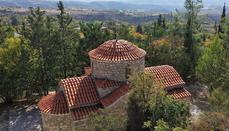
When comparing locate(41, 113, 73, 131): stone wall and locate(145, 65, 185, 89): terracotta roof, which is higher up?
locate(145, 65, 185, 89): terracotta roof

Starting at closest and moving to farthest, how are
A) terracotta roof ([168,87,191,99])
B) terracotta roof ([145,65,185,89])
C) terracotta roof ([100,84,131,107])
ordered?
1. terracotta roof ([100,84,131,107])
2. terracotta roof ([168,87,191,99])
3. terracotta roof ([145,65,185,89])

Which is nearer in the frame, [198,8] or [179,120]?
[179,120]

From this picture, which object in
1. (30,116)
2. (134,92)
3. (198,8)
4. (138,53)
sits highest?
(198,8)

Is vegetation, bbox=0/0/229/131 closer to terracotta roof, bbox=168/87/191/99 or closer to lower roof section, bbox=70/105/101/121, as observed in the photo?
lower roof section, bbox=70/105/101/121

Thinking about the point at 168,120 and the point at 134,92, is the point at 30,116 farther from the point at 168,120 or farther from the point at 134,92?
the point at 168,120

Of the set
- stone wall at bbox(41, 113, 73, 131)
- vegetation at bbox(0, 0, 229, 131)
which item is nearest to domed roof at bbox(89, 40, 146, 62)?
vegetation at bbox(0, 0, 229, 131)

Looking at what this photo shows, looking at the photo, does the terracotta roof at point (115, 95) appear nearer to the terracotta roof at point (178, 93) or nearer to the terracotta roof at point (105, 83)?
the terracotta roof at point (105, 83)

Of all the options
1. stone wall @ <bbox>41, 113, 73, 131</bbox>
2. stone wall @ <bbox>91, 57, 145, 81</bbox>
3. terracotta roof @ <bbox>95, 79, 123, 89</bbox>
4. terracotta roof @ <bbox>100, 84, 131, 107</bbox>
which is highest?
stone wall @ <bbox>91, 57, 145, 81</bbox>

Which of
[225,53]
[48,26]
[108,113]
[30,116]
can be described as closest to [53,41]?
[48,26]
